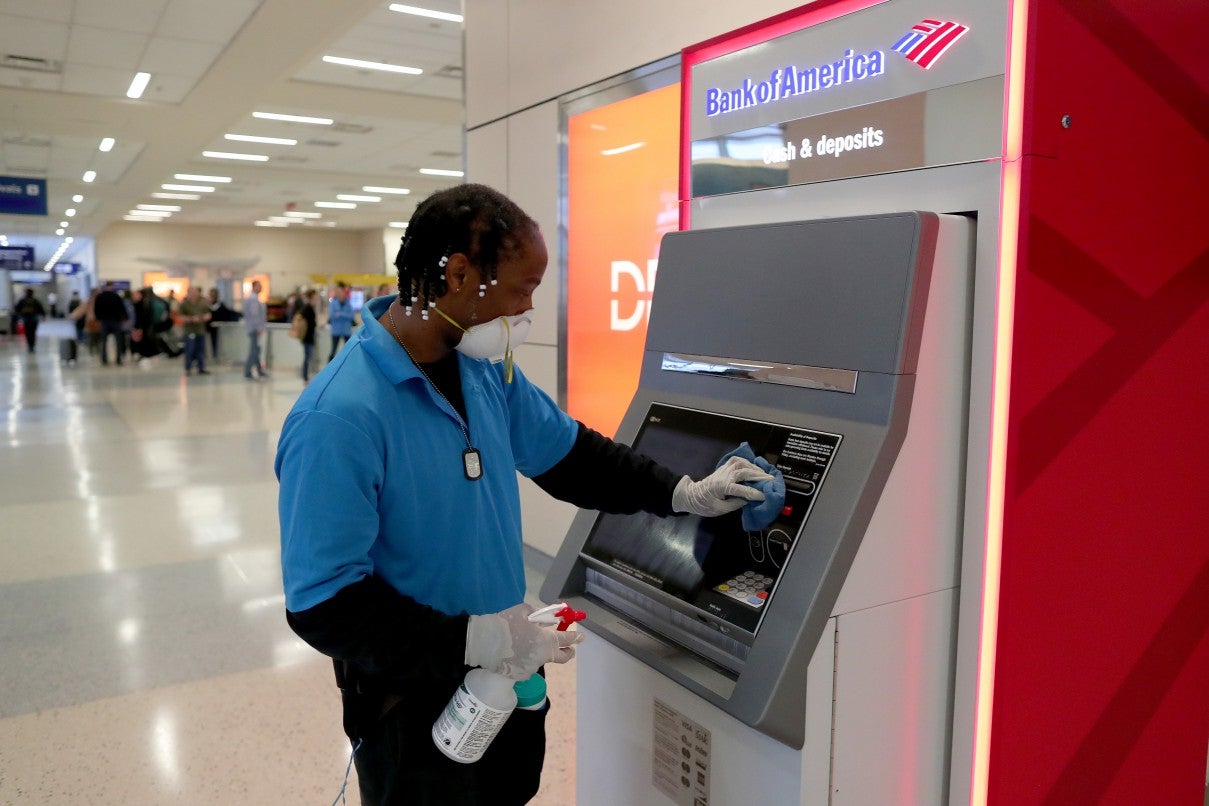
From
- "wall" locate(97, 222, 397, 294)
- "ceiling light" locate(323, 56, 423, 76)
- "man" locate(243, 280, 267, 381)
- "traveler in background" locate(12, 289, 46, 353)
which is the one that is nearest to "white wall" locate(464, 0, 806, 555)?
"ceiling light" locate(323, 56, 423, 76)

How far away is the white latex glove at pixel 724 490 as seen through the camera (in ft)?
4.79

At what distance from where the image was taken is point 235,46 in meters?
6.98

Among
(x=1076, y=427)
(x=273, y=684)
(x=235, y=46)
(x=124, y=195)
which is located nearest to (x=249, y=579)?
(x=273, y=684)

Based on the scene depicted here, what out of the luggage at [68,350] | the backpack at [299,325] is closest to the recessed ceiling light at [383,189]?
the backpack at [299,325]

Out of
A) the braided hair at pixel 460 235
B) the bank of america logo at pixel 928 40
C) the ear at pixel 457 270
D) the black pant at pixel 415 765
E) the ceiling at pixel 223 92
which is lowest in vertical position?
the black pant at pixel 415 765

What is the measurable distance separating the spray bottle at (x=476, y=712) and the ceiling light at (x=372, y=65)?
7293 mm

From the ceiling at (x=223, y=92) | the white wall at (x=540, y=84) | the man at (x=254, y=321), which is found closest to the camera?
the white wall at (x=540, y=84)

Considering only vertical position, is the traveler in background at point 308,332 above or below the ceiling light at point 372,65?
below

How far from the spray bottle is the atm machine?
0.27m

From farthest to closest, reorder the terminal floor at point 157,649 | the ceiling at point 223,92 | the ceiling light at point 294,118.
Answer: the ceiling light at point 294,118 → the ceiling at point 223,92 → the terminal floor at point 157,649

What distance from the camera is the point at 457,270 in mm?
1346

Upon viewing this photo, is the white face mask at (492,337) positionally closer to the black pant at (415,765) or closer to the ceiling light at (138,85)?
the black pant at (415,765)

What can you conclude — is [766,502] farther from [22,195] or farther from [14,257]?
[14,257]

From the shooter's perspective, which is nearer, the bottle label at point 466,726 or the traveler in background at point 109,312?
the bottle label at point 466,726
